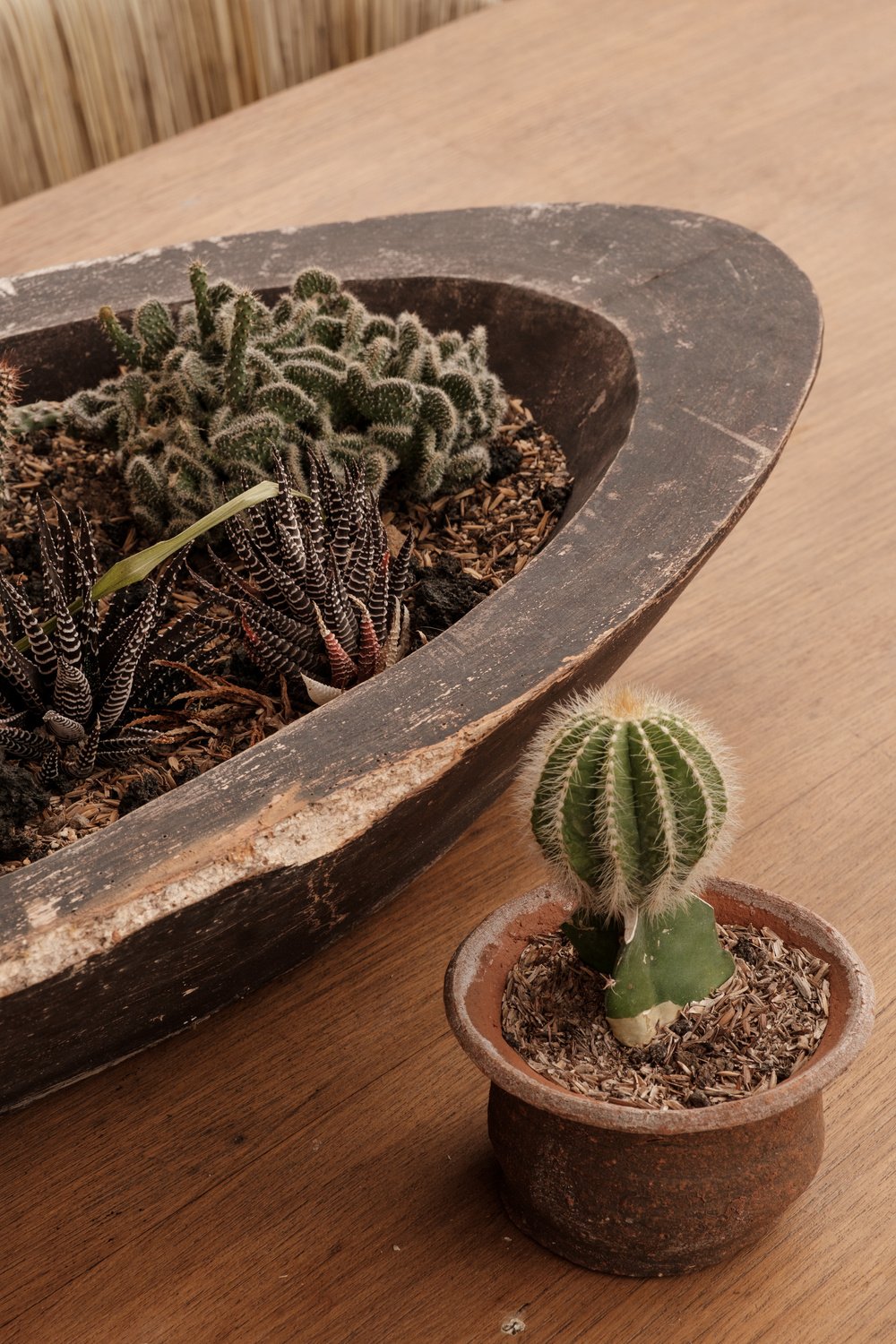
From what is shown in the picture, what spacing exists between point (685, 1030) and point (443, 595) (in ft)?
1.62

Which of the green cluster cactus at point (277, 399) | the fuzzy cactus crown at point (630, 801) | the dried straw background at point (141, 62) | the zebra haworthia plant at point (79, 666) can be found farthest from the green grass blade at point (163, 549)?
the dried straw background at point (141, 62)

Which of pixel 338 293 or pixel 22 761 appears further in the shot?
pixel 338 293

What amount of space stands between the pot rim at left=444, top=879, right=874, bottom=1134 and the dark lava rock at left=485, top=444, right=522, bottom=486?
0.58 metres

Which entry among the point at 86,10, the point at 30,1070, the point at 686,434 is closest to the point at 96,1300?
the point at 30,1070

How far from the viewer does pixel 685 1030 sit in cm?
107

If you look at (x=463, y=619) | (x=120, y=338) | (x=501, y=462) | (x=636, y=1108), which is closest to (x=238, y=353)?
(x=120, y=338)

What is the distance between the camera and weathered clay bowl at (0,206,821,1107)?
95cm

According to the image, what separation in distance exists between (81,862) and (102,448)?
81cm

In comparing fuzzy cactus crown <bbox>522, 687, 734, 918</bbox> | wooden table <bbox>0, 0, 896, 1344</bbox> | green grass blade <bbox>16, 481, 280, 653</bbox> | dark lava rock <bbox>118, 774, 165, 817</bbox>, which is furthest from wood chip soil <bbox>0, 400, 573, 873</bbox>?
fuzzy cactus crown <bbox>522, 687, 734, 918</bbox>

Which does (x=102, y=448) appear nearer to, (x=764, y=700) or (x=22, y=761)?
(x=22, y=761)

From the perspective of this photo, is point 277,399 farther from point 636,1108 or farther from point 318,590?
point 636,1108

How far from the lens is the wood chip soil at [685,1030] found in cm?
103

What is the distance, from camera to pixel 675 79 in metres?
2.78

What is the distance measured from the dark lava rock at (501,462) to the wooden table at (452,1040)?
30 cm
